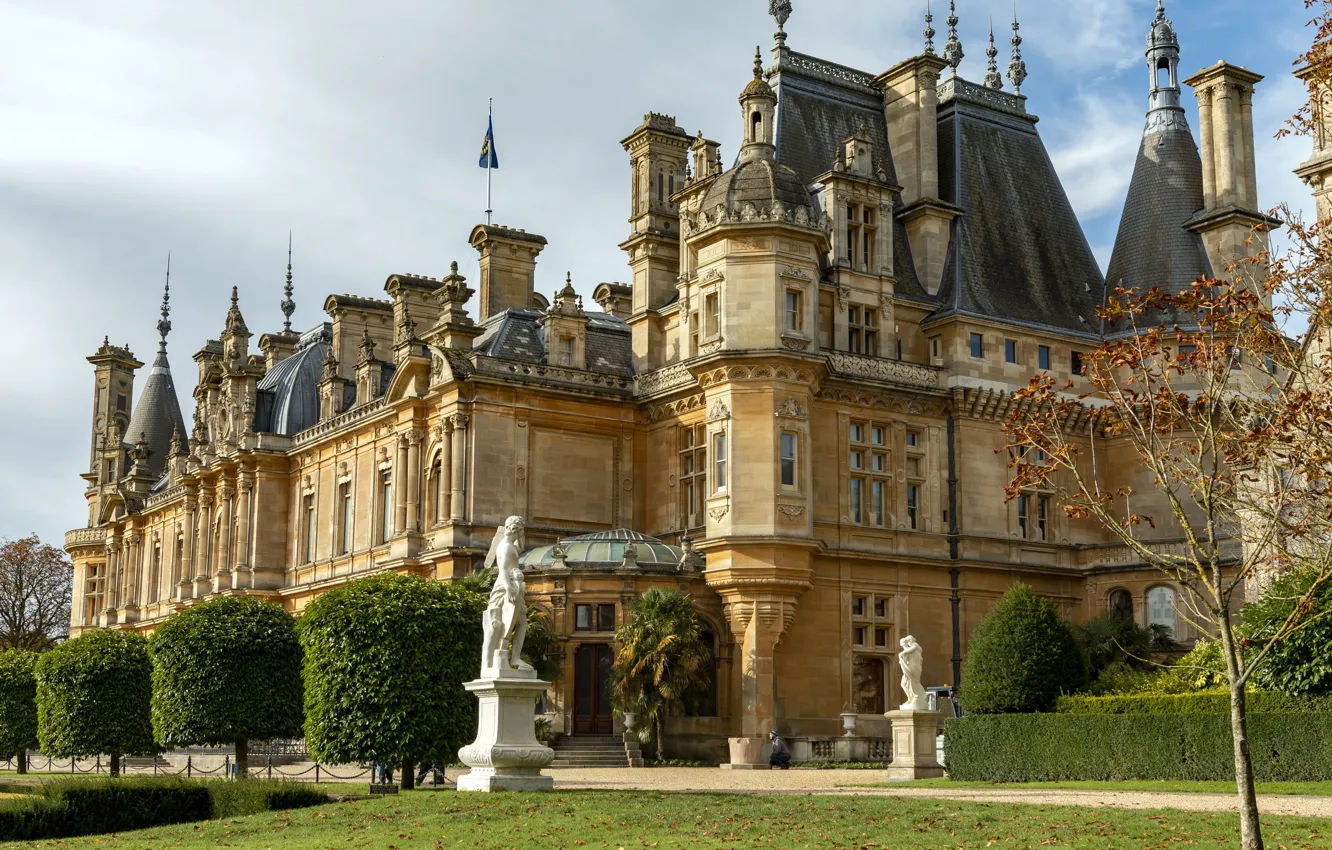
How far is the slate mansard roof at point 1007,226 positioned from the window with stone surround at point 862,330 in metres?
2.29

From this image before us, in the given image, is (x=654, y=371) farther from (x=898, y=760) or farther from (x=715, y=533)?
(x=898, y=760)

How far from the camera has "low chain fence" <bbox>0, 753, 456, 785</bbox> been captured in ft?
124

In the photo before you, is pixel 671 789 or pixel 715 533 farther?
pixel 715 533

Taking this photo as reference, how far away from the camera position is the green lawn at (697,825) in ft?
66.1

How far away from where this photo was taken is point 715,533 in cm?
4312

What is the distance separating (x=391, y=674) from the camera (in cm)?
3181

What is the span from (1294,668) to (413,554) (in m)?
27.3

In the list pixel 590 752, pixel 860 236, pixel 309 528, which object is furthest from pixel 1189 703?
pixel 309 528

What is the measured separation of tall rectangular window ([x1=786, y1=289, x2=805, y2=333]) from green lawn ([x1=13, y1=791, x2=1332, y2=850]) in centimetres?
1995

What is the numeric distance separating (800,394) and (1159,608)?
41.2 feet

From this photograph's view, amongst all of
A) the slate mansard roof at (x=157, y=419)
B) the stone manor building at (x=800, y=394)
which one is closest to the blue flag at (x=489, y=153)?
the stone manor building at (x=800, y=394)

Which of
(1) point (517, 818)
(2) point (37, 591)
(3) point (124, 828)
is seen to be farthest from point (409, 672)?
(2) point (37, 591)

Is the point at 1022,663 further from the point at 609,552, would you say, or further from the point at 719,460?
the point at 609,552

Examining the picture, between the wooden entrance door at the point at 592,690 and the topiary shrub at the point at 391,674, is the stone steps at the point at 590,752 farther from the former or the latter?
the topiary shrub at the point at 391,674
